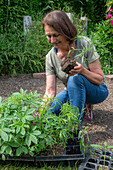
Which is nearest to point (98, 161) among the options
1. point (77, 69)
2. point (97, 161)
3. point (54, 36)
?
point (97, 161)

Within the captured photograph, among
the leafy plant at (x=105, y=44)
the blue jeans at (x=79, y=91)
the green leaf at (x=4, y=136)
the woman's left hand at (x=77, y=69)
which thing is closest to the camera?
the green leaf at (x=4, y=136)

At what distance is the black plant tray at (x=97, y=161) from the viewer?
1.69m

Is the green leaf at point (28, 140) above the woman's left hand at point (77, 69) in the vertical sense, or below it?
below

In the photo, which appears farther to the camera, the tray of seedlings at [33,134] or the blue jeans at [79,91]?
the blue jeans at [79,91]

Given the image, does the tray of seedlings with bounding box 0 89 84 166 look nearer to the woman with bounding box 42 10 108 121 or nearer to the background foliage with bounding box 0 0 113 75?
the woman with bounding box 42 10 108 121

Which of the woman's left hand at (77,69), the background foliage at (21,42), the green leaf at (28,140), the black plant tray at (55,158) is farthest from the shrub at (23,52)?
the green leaf at (28,140)

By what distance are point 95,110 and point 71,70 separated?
1.24 meters

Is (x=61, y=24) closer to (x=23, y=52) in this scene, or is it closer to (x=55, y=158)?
(x=55, y=158)

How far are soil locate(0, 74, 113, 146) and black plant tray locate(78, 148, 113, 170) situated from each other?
30 cm

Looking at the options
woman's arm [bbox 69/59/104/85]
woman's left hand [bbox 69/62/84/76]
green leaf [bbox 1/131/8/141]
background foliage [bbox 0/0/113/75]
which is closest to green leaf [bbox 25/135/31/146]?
green leaf [bbox 1/131/8/141]

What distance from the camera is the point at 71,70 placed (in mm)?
2002

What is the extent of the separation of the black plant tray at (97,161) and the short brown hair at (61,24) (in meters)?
1.03

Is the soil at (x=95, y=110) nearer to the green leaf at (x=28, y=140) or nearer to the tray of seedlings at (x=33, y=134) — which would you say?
the tray of seedlings at (x=33, y=134)

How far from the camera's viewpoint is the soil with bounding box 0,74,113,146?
2328 millimetres
